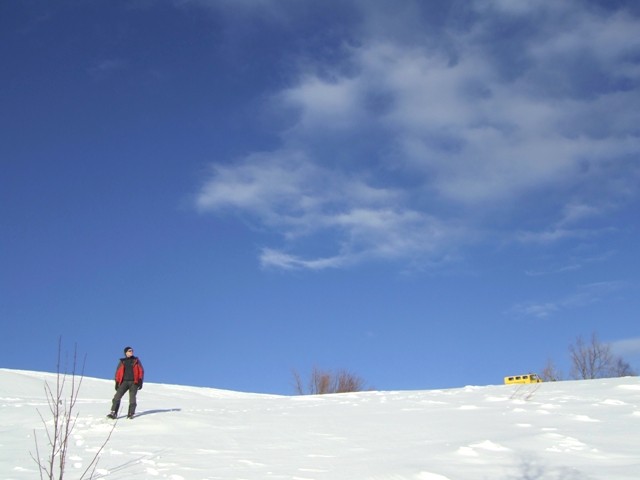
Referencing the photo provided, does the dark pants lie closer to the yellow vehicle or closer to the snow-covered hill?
the snow-covered hill

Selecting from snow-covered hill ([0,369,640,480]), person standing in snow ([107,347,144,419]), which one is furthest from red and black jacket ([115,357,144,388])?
snow-covered hill ([0,369,640,480])

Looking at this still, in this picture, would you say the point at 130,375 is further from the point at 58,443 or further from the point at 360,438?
the point at 360,438

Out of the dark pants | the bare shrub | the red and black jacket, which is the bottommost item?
the bare shrub

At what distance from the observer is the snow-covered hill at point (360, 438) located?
9.05m

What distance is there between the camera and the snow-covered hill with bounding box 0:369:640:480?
29.7ft

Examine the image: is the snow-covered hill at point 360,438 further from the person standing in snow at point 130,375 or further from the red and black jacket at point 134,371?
the red and black jacket at point 134,371

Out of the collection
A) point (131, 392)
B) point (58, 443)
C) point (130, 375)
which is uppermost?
point (130, 375)

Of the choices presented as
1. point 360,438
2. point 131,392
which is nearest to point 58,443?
point 131,392

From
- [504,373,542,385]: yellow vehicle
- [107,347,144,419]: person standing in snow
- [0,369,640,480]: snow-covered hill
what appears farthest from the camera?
[504,373,542,385]: yellow vehicle

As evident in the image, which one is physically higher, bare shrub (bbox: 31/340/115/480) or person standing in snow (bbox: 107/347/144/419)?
person standing in snow (bbox: 107/347/144/419)

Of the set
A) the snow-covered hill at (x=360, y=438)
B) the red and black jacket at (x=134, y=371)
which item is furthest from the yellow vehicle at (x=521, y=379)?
the red and black jacket at (x=134, y=371)

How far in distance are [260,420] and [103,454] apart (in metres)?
5.04

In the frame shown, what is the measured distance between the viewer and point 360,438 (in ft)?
39.8

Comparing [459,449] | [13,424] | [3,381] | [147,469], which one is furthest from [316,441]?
[3,381]
